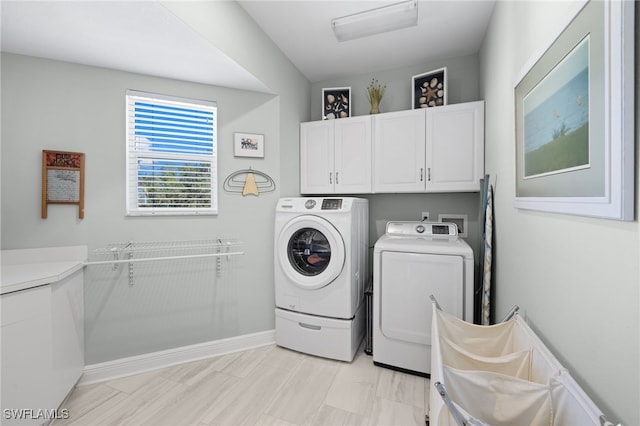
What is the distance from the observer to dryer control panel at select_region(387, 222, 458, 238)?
230cm

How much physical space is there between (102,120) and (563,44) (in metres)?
2.68

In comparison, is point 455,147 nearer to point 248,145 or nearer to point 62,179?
point 248,145

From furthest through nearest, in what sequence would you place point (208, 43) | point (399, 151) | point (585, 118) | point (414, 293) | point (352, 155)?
1. point (352, 155)
2. point (399, 151)
3. point (414, 293)
4. point (208, 43)
5. point (585, 118)

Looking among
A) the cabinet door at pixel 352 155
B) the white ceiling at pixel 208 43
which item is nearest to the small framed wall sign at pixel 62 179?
the white ceiling at pixel 208 43

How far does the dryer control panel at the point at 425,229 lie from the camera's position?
2.30 metres

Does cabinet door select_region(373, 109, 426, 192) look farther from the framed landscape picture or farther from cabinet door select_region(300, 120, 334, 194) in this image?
the framed landscape picture

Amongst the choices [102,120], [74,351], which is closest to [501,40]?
[102,120]

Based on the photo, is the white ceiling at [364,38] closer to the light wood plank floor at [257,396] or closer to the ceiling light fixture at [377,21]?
the ceiling light fixture at [377,21]

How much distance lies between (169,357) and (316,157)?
2199 mm

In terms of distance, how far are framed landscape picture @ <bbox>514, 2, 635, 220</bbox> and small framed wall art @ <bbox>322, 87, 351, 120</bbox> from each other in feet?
6.00

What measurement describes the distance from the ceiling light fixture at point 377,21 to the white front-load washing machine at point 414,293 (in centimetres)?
169

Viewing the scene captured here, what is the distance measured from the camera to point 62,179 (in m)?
1.88

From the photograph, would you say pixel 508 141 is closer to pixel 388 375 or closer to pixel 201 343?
pixel 388 375

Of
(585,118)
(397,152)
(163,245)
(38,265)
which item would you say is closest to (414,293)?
(397,152)
